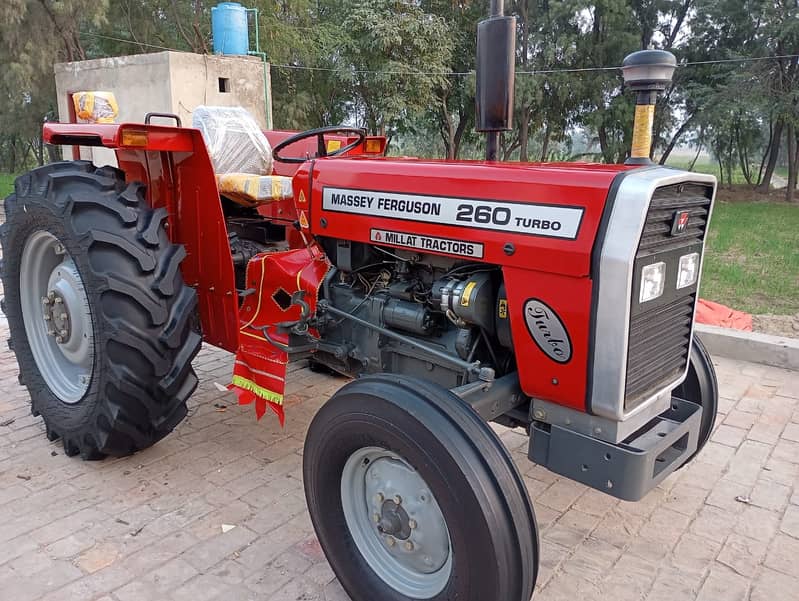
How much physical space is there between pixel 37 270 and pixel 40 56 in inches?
517

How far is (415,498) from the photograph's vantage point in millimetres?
2047

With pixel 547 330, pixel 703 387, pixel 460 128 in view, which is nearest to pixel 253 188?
pixel 547 330

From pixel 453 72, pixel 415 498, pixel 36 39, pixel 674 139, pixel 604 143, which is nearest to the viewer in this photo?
pixel 415 498

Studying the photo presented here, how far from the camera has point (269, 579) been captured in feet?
7.65

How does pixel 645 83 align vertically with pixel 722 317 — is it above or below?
above

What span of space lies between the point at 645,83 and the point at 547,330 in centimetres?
93

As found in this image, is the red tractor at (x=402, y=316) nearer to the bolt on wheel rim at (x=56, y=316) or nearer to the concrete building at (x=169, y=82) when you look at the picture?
the bolt on wheel rim at (x=56, y=316)

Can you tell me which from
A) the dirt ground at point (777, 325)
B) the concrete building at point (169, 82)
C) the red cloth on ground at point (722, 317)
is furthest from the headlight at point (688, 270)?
the concrete building at point (169, 82)

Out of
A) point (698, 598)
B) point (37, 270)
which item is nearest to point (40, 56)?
point (37, 270)

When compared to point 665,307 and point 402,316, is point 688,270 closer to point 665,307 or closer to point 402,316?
point 665,307

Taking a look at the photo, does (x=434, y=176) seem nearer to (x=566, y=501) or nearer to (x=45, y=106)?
(x=566, y=501)

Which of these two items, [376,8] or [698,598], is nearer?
[698,598]

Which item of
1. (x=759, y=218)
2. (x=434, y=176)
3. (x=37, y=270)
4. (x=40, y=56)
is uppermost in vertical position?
(x=40, y=56)

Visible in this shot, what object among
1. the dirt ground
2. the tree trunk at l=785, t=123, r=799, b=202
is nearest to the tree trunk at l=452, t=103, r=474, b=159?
the tree trunk at l=785, t=123, r=799, b=202
